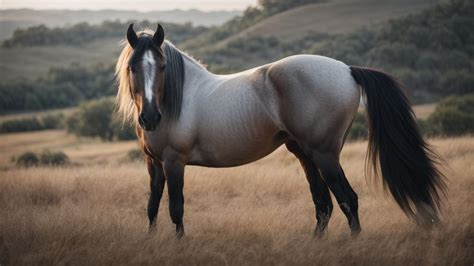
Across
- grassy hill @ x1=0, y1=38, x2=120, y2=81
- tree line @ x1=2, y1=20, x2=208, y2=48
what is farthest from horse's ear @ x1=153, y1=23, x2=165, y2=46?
tree line @ x1=2, y1=20, x2=208, y2=48

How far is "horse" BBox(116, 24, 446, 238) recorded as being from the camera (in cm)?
498

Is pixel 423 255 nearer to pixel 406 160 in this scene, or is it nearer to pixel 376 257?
pixel 376 257

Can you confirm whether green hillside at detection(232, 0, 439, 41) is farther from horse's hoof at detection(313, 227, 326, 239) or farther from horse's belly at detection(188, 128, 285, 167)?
horse's belly at detection(188, 128, 285, 167)

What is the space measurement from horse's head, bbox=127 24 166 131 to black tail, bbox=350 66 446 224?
201cm

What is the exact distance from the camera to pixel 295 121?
5.02 meters

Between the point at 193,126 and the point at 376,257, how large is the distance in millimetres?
2204

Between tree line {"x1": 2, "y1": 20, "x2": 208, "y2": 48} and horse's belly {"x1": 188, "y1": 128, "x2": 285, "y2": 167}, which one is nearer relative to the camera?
horse's belly {"x1": 188, "y1": 128, "x2": 285, "y2": 167}

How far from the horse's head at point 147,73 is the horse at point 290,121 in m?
0.01

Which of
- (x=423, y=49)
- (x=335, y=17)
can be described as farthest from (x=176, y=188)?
(x=335, y=17)

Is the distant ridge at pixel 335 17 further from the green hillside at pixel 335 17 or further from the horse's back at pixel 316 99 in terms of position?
the horse's back at pixel 316 99

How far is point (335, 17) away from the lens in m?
62.2

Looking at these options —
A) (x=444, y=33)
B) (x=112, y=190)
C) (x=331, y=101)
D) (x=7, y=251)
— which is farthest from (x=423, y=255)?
(x=444, y=33)

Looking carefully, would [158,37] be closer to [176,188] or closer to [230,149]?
[230,149]

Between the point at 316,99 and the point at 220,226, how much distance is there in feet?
5.94
